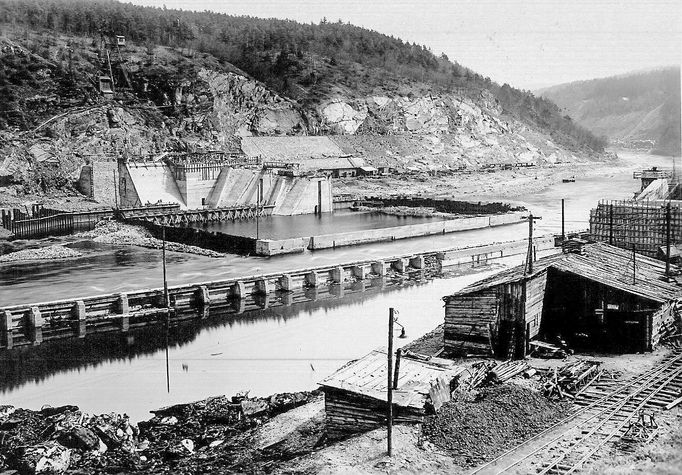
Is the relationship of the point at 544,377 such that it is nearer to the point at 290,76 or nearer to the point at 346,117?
the point at 346,117

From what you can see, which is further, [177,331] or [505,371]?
[177,331]

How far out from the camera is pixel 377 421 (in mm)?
12727

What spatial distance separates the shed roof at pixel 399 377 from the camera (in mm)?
12745

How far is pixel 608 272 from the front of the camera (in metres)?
21.0

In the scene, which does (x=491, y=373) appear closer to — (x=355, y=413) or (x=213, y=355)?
(x=355, y=413)

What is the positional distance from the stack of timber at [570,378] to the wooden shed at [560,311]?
2011mm

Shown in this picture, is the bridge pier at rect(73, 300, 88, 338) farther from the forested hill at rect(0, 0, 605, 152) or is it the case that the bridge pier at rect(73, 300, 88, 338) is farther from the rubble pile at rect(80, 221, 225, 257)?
the forested hill at rect(0, 0, 605, 152)

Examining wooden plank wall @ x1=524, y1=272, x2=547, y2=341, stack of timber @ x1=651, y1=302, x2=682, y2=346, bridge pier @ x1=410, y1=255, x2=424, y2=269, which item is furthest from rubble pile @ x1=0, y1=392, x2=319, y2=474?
bridge pier @ x1=410, y1=255, x2=424, y2=269

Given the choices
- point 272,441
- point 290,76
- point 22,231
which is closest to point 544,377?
point 272,441

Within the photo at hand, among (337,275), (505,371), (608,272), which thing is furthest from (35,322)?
(608,272)

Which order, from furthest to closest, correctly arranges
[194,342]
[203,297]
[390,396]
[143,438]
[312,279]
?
[312,279] → [203,297] → [194,342] → [143,438] → [390,396]

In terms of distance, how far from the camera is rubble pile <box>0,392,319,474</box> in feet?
42.1

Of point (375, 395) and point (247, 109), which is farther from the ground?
point (247, 109)

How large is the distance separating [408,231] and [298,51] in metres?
90.4
